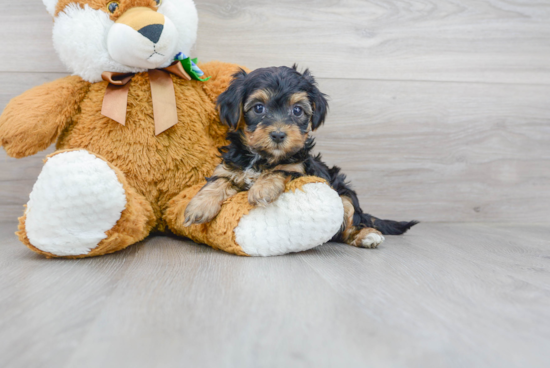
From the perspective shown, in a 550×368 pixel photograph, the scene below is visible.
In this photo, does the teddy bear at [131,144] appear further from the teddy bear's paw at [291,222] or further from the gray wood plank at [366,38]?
the gray wood plank at [366,38]

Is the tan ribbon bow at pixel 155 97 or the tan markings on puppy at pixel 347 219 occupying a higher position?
the tan ribbon bow at pixel 155 97

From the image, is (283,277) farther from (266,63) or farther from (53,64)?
(53,64)

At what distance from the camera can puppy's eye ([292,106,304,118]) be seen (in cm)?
167

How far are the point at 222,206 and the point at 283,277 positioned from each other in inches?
17.4

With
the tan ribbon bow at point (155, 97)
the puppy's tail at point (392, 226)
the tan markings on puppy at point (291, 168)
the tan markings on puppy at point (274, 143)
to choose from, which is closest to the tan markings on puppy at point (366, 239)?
the puppy's tail at point (392, 226)

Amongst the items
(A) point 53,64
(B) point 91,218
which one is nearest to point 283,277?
(B) point 91,218

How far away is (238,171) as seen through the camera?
174cm

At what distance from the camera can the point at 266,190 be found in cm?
153

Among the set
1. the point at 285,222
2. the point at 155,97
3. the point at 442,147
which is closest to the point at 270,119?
the point at 285,222

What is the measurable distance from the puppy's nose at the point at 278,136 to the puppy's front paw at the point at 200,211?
0.34 meters

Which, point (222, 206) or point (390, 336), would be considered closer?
point (390, 336)

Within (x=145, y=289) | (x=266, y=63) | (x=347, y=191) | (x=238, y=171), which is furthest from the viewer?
(x=266, y=63)

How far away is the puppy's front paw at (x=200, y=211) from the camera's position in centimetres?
157

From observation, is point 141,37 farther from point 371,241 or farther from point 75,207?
point 371,241
